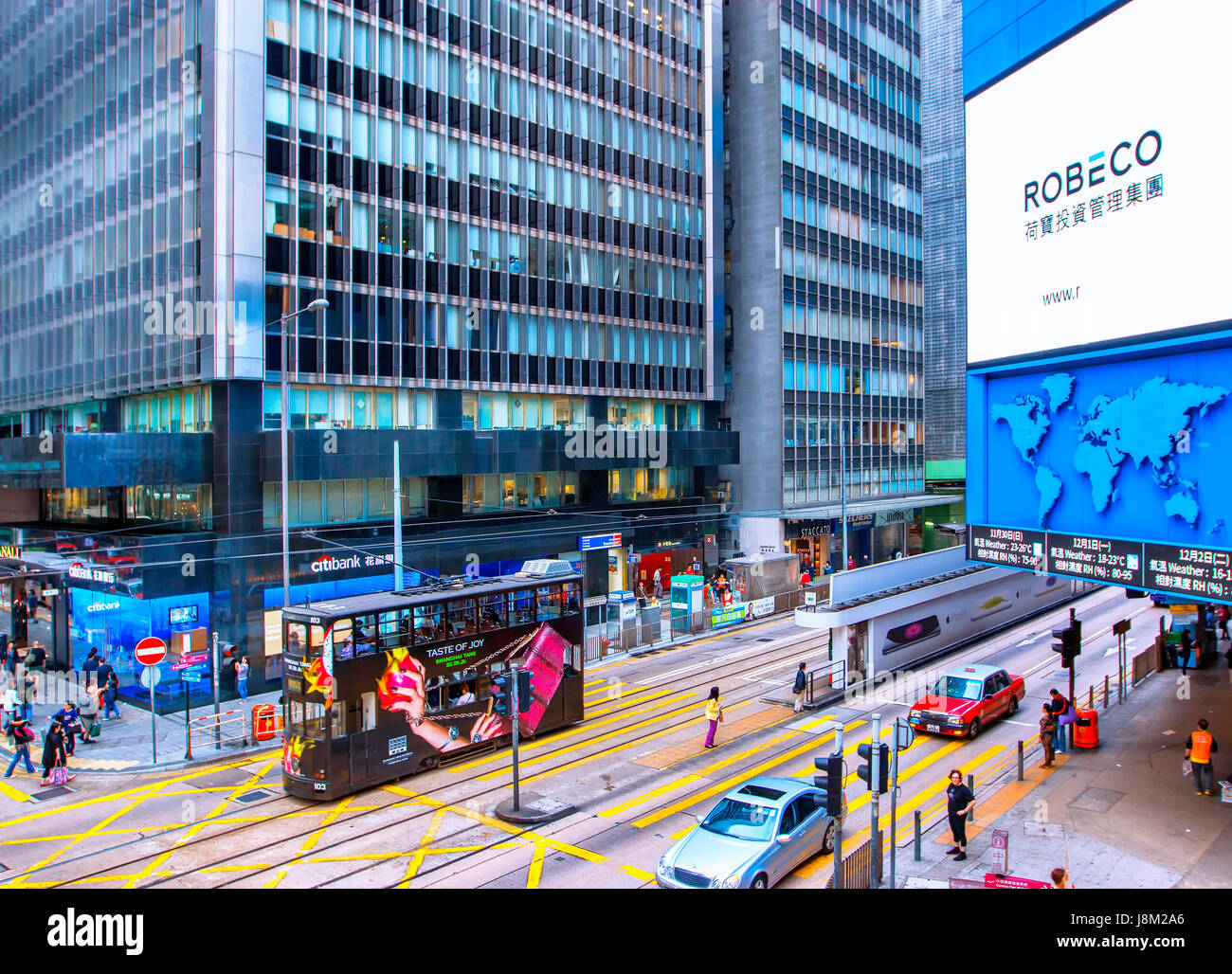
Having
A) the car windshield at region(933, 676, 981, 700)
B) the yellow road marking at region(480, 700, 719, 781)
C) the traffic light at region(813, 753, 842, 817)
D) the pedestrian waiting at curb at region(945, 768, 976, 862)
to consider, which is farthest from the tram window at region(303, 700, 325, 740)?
the car windshield at region(933, 676, 981, 700)

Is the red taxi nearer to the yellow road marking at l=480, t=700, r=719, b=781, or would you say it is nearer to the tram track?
the tram track

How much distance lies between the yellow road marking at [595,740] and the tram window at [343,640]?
4349 mm

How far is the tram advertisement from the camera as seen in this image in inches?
752

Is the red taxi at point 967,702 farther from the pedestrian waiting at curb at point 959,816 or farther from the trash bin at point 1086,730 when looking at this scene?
the pedestrian waiting at curb at point 959,816

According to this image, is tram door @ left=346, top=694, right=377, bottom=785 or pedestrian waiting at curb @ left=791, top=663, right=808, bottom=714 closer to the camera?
tram door @ left=346, top=694, right=377, bottom=785

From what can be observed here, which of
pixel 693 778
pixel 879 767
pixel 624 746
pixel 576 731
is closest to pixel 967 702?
pixel 693 778

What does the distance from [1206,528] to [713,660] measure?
19.5m

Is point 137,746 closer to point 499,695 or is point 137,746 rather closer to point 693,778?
point 499,695

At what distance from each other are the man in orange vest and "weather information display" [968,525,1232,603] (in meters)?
3.43

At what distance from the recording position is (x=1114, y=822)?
56.1 feet

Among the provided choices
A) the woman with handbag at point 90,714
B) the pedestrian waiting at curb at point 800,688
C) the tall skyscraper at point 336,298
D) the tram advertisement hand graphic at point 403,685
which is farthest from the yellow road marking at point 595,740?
the woman with handbag at point 90,714

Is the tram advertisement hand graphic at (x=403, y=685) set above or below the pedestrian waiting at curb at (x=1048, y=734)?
above

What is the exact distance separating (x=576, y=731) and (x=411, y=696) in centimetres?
558

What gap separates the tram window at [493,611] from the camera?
22.2m
